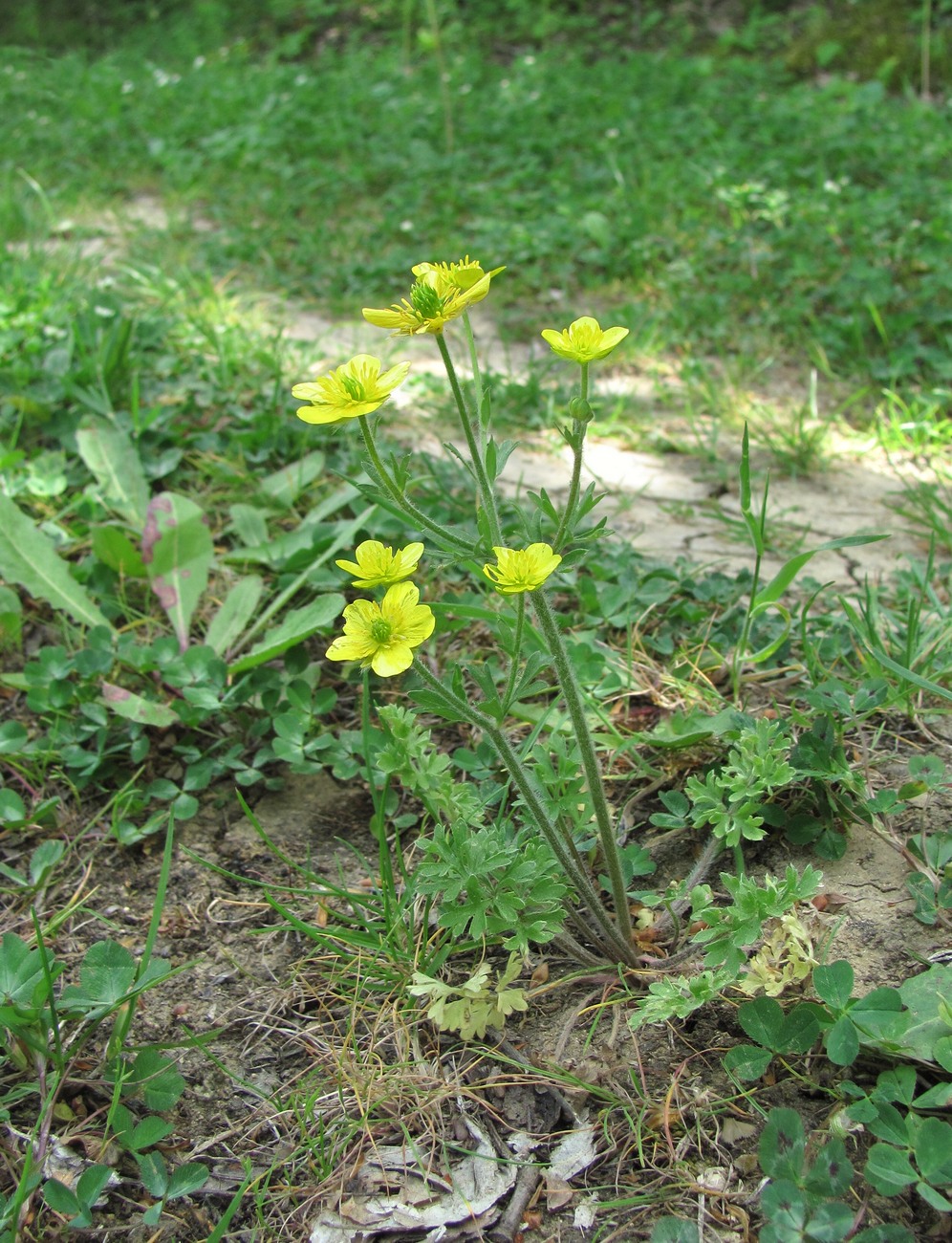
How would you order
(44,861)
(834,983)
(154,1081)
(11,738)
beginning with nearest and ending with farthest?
(834,983), (154,1081), (44,861), (11,738)

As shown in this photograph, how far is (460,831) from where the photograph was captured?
1384 millimetres

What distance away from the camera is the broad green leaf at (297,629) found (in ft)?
6.51

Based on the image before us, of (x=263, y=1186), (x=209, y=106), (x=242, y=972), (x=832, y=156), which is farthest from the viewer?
(x=209, y=106)

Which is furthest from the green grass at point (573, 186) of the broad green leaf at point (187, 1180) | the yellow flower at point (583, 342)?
the broad green leaf at point (187, 1180)

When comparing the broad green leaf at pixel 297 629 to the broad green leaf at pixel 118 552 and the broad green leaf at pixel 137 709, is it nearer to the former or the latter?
the broad green leaf at pixel 137 709

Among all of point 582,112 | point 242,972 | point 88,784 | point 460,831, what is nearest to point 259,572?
point 88,784

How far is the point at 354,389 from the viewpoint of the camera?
4.01 feet

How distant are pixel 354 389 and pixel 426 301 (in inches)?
5.8

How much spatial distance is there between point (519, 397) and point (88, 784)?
1745mm

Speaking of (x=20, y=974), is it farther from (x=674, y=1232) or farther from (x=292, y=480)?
(x=292, y=480)

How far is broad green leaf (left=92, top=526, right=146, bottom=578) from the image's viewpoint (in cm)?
225

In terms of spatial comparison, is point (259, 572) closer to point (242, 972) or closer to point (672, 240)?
point (242, 972)

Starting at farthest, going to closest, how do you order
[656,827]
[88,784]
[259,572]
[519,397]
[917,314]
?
[917,314], [519,397], [259,572], [88,784], [656,827]

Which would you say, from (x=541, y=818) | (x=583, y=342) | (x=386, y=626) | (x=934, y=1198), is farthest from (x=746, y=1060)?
(x=583, y=342)
